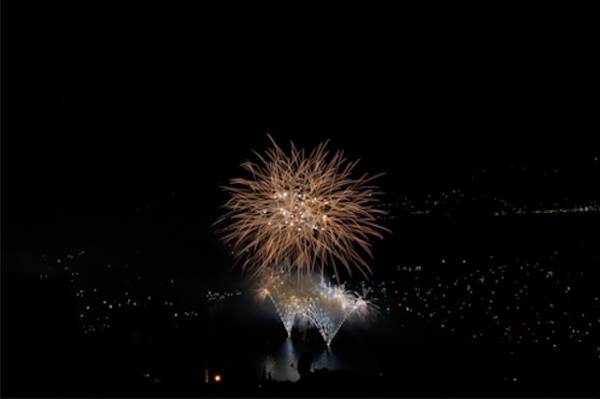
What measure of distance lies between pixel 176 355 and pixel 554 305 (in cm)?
1801

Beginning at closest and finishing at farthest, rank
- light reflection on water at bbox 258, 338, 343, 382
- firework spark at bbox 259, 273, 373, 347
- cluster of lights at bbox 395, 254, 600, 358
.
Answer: light reflection on water at bbox 258, 338, 343, 382, cluster of lights at bbox 395, 254, 600, 358, firework spark at bbox 259, 273, 373, 347

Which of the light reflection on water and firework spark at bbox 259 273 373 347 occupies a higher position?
firework spark at bbox 259 273 373 347

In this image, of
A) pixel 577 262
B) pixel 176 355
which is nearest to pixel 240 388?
pixel 176 355

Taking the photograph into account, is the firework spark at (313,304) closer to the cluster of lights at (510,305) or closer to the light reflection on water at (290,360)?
the light reflection on water at (290,360)

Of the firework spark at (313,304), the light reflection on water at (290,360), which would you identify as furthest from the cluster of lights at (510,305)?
the light reflection on water at (290,360)

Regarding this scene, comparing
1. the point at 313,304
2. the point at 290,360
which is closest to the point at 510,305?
the point at 313,304

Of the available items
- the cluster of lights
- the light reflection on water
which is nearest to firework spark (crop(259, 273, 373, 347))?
the light reflection on water

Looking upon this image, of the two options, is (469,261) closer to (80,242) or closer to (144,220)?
(144,220)

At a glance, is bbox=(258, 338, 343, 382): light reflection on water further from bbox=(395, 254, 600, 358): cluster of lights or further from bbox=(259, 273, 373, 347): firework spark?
bbox=(395, 254, 600, 358): cluster of lights

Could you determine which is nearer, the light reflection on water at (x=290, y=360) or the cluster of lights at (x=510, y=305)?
the light reflection on water at (x=290, y=360)

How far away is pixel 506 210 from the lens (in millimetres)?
40219

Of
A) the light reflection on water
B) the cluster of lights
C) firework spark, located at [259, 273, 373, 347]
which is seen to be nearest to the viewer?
the light reflection on water

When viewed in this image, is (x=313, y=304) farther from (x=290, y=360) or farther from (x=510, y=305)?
(x=510, y=305)

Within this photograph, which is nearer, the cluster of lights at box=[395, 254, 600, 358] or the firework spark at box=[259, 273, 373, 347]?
the cluster of lights at box=[395, 254, 600, 358]
